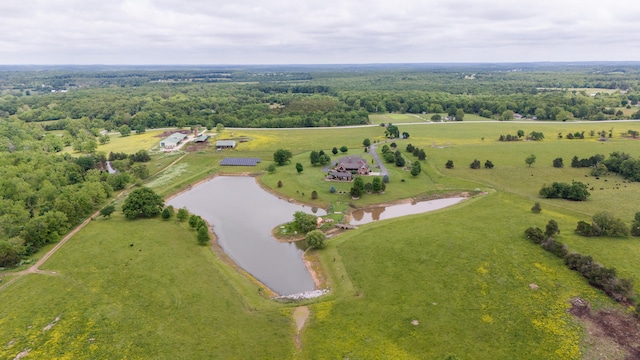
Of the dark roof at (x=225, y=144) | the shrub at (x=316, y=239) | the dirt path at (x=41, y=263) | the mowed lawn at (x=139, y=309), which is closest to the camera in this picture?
the mowed lawn at (x=139, y=309)

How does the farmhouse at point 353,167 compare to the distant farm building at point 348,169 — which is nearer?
the distant farm building at point 348,169

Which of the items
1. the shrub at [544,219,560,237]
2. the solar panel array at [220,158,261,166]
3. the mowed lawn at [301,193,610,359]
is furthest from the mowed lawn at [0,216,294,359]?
the solar panel array at [220,158,261,166]

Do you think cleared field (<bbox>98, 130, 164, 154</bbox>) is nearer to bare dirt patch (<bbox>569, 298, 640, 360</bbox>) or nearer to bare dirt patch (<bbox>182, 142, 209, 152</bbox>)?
bare dirt patch (<bbox>182, 142, 209, 152</bbox>)

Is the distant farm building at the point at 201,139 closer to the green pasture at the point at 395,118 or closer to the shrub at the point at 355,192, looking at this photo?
the shrub at the point at 355,192

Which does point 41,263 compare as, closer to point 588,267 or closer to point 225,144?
point 225,144

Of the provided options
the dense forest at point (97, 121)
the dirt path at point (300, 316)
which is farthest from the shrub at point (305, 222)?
the dense forest at point (97, 121)

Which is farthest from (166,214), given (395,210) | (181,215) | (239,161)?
(395,210)
